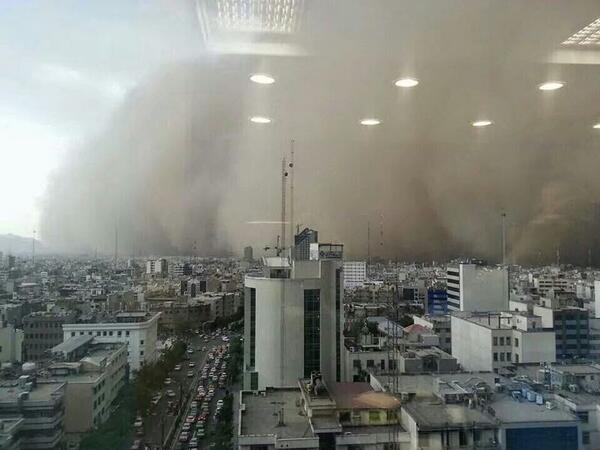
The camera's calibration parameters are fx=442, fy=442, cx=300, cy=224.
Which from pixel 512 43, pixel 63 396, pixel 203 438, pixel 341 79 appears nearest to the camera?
pixel 63 396

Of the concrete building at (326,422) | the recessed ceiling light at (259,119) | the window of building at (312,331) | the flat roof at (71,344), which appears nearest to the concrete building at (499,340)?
the window of building at (312,331)

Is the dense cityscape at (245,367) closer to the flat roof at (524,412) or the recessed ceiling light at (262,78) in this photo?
the flat roof at (524,412)

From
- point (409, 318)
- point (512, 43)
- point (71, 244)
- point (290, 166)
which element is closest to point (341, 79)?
point (290, 166)

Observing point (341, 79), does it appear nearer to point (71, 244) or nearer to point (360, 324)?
point (71, 244)

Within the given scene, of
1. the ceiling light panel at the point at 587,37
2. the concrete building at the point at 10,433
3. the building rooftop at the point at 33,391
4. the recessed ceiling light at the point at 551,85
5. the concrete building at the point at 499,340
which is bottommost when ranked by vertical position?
the concrete building at the point at 499,340

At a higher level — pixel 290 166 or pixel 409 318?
pixel 290 166

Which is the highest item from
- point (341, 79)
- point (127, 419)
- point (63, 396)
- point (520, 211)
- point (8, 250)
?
point (341, 79)

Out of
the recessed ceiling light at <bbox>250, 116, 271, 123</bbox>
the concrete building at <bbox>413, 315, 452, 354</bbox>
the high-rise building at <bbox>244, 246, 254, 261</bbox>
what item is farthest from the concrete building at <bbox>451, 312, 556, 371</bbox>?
the recessed ceiling light at <bbox>250, 116, 271, 123</bbox>
